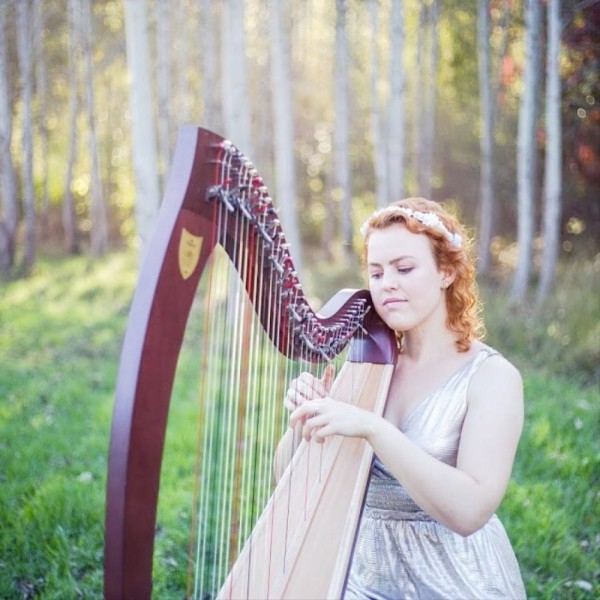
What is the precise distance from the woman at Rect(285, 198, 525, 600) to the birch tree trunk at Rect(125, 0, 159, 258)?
5.10 m

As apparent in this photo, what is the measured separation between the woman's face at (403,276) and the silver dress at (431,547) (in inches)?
7.6

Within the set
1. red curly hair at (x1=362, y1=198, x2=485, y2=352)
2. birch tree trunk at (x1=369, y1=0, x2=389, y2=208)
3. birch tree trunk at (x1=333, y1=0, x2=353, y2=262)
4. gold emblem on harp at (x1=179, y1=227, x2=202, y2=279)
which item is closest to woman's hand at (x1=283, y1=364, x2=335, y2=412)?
red curly hair at (x1=362, y1=198, x2=485, y2=352)

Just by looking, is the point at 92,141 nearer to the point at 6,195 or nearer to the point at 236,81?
the point at 6,195

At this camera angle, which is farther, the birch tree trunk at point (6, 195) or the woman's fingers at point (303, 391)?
the birch tree trunk at point (6, 195)

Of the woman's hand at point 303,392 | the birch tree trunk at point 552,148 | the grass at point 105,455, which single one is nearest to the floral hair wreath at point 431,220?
the woman's hand at point 303,392

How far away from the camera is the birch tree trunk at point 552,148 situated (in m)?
7.12

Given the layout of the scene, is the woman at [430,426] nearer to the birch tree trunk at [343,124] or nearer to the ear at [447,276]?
the ear at [447,276]

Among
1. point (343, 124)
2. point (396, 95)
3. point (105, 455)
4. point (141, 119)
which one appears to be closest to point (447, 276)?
point (105, 455)

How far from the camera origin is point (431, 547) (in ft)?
6.05

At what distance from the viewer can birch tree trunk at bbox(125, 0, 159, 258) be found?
6.77 meters

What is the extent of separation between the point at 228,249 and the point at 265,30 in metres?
16.2

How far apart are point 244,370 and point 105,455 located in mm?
2903

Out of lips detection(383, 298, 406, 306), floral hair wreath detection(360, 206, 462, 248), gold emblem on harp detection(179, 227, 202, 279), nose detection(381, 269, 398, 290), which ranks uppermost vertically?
floral hair wreath detection(360, 206, 462, 248)

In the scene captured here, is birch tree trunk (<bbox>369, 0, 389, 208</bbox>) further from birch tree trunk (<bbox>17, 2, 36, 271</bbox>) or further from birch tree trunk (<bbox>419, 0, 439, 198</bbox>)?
birch tree trunk (<bbox>17, 2, 36, 271</bbox>)
